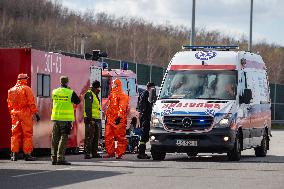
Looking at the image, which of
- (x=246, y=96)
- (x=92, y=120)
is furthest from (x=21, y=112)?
(x=246, y=96)

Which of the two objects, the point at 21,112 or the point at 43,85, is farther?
the point at 43,85

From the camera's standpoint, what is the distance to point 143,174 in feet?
55.1

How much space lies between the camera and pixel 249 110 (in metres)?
22.4

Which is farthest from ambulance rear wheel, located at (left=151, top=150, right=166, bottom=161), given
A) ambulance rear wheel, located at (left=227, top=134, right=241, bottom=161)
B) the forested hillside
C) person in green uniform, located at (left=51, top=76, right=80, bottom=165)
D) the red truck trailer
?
the forested hillside

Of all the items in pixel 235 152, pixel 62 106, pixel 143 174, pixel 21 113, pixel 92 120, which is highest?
pixel 62 106

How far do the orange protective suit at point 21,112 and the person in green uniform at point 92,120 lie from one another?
1.78m

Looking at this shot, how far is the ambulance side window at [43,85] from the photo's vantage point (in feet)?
72.2

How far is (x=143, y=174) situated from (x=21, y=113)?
473cm

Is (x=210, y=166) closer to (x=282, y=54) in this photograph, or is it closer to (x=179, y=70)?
(x=179, y=70)

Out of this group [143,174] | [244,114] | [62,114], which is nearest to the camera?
[143,174]

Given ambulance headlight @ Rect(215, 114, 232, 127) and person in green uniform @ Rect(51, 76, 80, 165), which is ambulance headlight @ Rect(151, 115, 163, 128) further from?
person in green uniform @ Rect(51, 76, 80, 165)

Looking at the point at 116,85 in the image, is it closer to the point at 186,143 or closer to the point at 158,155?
the point at 158,155

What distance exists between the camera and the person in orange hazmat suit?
2052cm

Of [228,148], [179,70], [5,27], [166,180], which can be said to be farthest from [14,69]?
[5,27]
